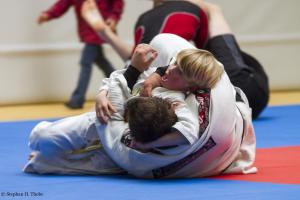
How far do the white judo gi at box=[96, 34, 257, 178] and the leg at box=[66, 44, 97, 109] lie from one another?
319cm

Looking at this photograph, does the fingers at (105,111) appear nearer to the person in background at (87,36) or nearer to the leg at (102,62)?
the person in background at (87,36)

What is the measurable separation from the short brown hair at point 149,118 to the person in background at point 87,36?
11.5 ft

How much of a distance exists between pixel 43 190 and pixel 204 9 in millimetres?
2305

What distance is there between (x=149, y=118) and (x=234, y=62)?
1930 mm

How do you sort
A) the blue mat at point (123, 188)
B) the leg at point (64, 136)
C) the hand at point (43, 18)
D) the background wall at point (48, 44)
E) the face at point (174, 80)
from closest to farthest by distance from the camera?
the blue mat at point (123, 188) < the face at point (174, 80) < the leg at point (64, 136) < the hand at point (43, 18) < the background wall at point (48, 44)

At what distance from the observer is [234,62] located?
439 cm

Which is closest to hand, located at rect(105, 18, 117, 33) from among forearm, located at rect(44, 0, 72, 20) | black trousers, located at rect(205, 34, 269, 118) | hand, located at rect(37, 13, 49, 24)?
forearm, located at rect(44, 0, 72, 20)

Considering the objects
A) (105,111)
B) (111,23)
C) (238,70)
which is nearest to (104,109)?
(105,111)

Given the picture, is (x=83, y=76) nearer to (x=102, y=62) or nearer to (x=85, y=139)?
(x=102, y=62)

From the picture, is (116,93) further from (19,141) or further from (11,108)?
(11,108)

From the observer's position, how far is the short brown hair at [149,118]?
8.41 feet

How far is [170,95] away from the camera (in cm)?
273

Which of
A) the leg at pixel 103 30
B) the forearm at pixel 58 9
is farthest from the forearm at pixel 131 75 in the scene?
the forearm at pixel 58 9

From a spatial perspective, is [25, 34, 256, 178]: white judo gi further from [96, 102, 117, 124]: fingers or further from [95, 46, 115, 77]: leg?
[95, 46, 115, 77]: leg
